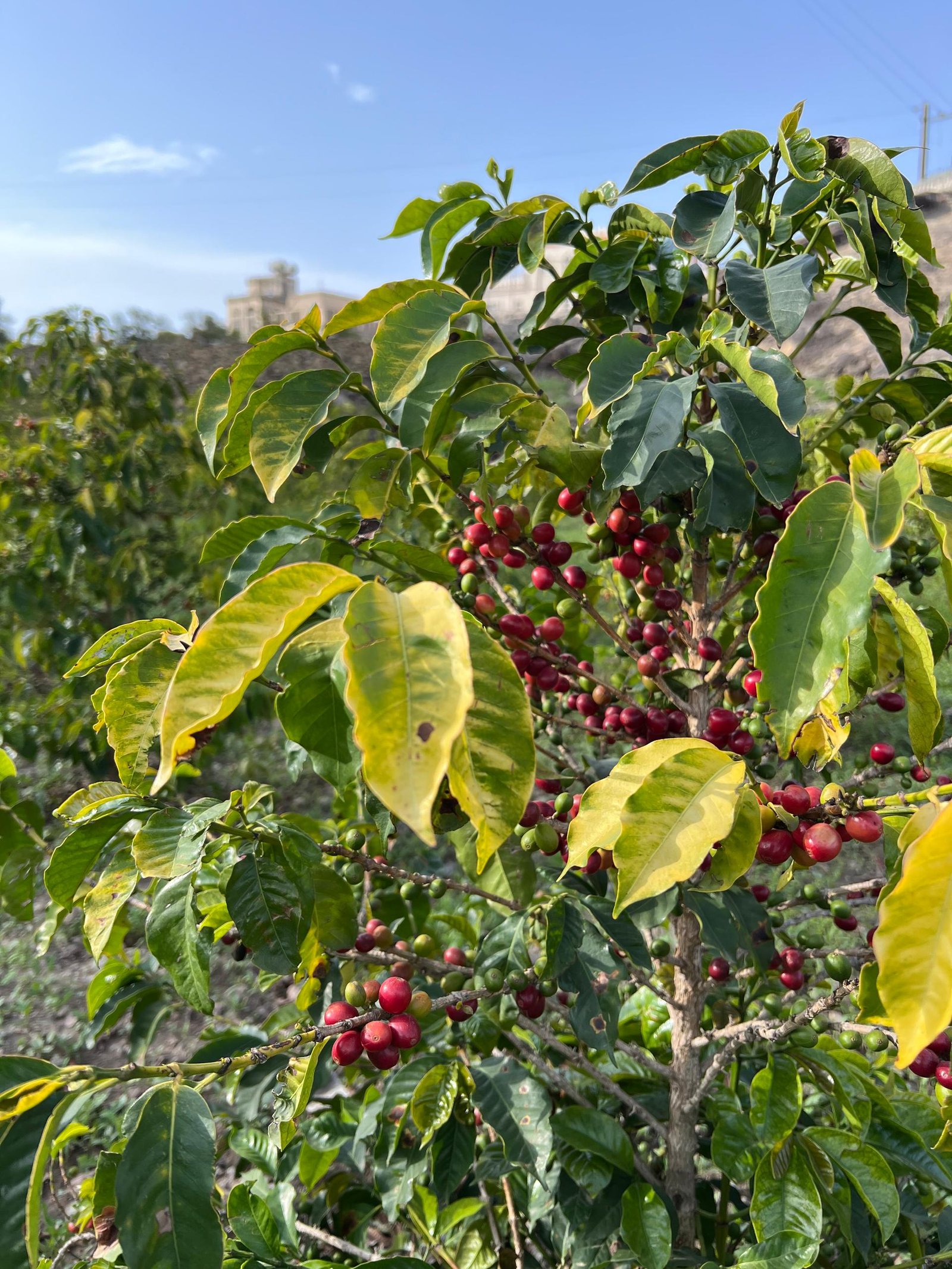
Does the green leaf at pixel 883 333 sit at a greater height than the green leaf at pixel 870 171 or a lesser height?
lesser

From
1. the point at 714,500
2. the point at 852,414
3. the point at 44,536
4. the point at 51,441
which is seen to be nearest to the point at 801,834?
the point at 714,500

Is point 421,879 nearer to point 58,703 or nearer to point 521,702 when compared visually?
point 521,702

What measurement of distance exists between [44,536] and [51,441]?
0.61m

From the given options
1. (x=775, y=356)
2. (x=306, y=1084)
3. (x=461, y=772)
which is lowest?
(x=306, y=1084)

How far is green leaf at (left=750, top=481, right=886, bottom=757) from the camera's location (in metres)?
0.55

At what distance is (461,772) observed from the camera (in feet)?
1.66

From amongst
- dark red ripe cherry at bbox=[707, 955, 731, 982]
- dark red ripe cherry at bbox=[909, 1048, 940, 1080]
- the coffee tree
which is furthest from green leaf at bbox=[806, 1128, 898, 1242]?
dark red ripe cherry at bbox=[707, 955, 731, 982]

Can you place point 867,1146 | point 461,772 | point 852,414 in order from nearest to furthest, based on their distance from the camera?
point 461,772
point 867,1146
point 852,414

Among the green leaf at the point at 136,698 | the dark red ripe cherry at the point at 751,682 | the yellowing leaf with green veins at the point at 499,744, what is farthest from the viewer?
the dark red ripe cherry at the point at 751,682

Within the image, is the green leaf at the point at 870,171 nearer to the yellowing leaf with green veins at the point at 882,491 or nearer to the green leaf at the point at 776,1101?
the yellowing leaf with green veins at the point at 882,491

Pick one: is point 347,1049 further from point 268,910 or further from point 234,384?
point 234,384

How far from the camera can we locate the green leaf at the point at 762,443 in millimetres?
737

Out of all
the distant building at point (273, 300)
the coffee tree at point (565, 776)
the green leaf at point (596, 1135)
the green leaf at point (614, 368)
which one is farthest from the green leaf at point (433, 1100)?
the distant building at point (273, 300)

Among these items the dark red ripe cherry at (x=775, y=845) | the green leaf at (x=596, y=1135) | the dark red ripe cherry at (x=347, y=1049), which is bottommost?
the green leaf at (x=596, y=1135)
